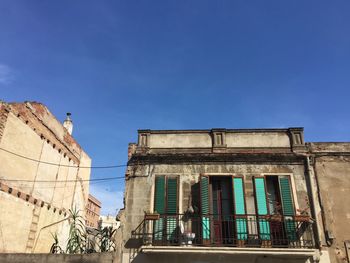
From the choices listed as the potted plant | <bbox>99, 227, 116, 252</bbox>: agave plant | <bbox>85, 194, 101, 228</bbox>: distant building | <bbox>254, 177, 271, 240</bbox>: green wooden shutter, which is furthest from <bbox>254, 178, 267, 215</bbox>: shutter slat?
<bbox>85, 194, 101, 228</bbox>: distant building

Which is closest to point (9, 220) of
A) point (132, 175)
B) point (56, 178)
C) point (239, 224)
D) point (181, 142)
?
point (56, 178)

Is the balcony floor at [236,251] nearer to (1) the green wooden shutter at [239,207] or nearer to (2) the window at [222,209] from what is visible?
(2) the window at [222,209]

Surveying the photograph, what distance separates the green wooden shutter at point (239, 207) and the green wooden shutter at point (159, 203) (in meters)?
2.80

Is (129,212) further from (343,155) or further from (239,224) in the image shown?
(343,155)

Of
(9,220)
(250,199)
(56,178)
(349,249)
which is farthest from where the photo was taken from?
(56,178)

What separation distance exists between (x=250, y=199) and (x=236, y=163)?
1.55 meters

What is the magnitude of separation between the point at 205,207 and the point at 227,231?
1.20 meters

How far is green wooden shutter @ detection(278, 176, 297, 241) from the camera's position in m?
11.3

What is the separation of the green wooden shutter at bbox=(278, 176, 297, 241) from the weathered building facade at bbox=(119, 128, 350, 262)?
0.12ft

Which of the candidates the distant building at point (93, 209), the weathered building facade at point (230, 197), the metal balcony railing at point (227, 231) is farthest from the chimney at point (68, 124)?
the distant building at point (93, 209)

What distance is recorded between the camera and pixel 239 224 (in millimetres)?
11508

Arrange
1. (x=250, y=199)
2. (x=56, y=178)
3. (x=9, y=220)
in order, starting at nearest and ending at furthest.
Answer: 1. (x=250, y=199)
2. (x=9, y=220)
3. (x=56, y=178)

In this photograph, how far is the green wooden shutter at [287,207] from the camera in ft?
37.1

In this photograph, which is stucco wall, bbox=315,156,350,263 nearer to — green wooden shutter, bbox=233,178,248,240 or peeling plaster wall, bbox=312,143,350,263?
peeling plaster wall, bbox=312,143,350,263
